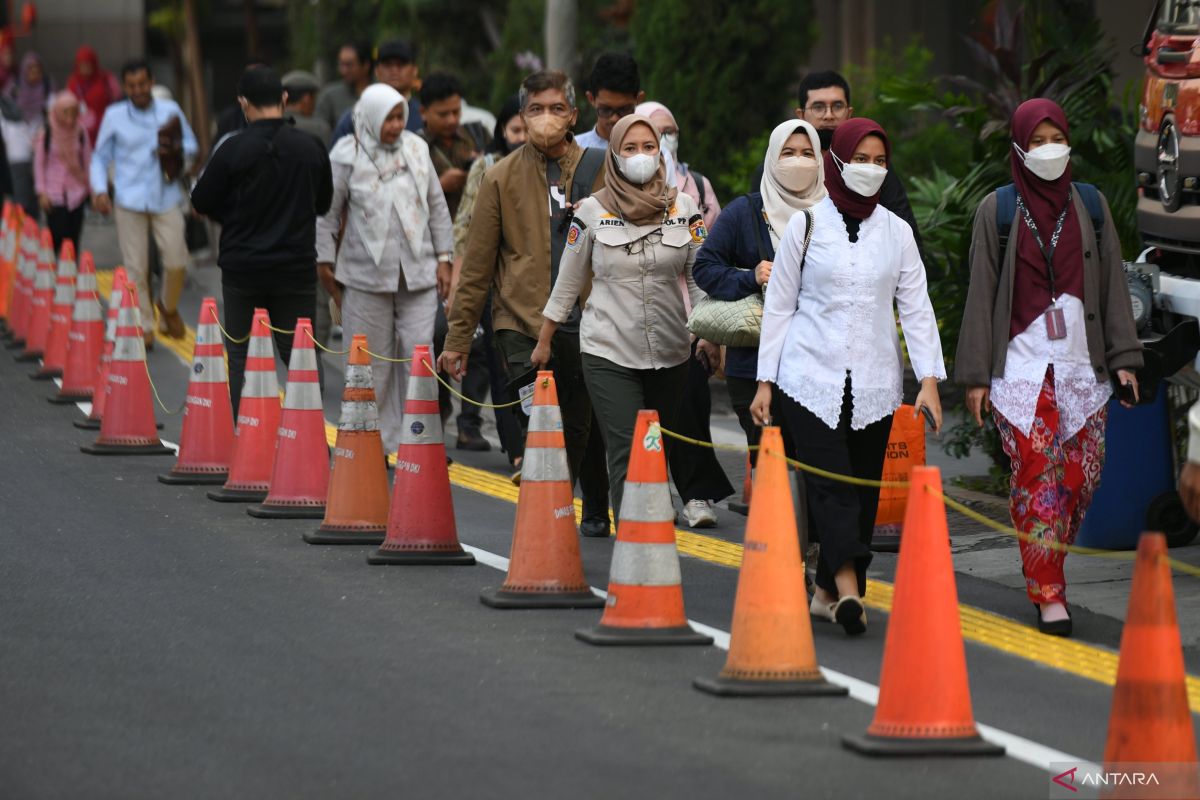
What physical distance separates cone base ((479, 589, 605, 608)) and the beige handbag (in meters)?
1.37

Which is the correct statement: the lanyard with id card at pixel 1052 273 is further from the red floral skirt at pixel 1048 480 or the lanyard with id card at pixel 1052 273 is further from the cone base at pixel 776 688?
the cone base at pixel 776 688

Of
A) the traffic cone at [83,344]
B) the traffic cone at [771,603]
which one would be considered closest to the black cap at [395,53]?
the traffic cone at [83,344]

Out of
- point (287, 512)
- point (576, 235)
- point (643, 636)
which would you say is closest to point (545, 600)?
point (643, 636)

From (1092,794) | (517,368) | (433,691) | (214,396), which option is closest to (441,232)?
(214,396)

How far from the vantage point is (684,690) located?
7.30 meters

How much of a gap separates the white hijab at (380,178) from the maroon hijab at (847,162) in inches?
182

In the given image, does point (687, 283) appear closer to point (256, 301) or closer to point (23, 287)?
point (256, 301)

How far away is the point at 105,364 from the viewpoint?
1475 centimetres

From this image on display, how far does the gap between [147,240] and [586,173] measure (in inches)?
342

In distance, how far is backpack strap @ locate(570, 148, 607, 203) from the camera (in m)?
10.1

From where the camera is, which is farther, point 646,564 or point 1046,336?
point 1046,336

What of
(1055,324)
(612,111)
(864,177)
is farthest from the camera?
(612,111)

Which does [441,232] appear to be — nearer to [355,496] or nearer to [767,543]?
[355,496]

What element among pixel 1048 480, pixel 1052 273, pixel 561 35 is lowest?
pixel 1048 480
